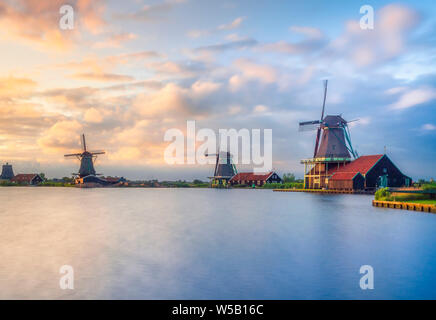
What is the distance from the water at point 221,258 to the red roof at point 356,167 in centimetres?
3216

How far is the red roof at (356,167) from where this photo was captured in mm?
58375

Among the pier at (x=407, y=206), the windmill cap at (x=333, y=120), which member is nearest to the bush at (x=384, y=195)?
the pier at (x=407, y=206)

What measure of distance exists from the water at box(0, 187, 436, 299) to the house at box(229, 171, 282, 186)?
6314cm

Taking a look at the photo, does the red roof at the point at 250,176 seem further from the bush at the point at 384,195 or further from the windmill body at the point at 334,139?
the bush at the point at 384,195

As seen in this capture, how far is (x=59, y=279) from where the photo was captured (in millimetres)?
12727

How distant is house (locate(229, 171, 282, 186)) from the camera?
91000 millimetres

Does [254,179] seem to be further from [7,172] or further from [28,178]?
[7,172]

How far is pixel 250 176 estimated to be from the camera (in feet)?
307

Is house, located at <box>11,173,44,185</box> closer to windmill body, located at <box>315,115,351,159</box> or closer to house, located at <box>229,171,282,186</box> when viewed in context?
house, located at <box>229,171,282,186</box>

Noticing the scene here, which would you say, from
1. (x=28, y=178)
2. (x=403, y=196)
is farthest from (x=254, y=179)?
(x=28, y=178)

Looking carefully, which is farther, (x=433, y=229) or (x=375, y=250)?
(x=433, y=229)

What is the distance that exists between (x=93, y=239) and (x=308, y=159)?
174 feet

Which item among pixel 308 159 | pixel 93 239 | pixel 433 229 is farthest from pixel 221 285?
pixel 308 159
